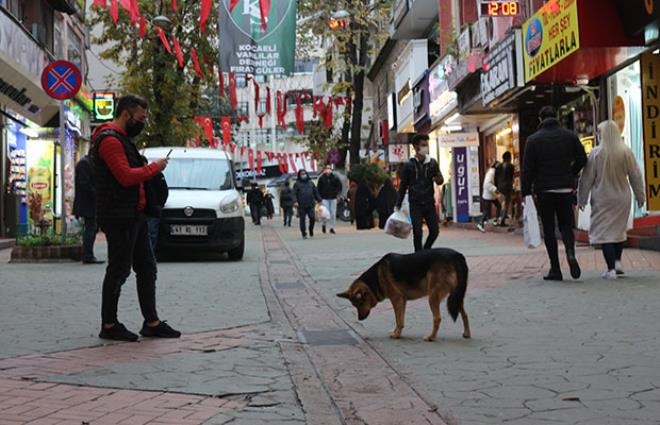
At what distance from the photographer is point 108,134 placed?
593 centimetres

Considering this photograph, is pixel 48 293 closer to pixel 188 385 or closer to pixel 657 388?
Answer: pixel 188 385

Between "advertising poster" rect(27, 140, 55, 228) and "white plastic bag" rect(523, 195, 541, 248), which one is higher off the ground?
"advertising poster" rect(27, 140, 55, 228)

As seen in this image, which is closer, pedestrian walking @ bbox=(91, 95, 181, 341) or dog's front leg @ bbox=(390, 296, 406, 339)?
pedestrian walking @ bbox=(91, 95, 181, 341)

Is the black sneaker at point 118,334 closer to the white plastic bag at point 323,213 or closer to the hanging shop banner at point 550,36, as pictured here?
the hanging shop banner at point 550,36

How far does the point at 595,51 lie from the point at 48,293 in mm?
9113

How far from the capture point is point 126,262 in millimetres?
6023

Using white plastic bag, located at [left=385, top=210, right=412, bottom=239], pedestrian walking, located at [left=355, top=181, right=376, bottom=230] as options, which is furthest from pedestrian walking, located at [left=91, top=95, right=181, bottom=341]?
pedestrian walking, located at [left=355, top=181, right=376, bottom=230]

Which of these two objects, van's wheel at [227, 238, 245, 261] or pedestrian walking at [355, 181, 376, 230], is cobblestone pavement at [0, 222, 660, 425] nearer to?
van's wheel at [227, 238, 245, 261]

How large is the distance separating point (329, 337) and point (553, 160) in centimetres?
404

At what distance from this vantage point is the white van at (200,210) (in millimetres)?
13664

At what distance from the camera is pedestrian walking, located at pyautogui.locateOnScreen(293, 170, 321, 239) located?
841 inches

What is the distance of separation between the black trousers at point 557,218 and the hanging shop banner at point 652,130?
435 centimetres

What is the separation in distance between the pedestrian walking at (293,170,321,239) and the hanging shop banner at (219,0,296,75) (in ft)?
9.92

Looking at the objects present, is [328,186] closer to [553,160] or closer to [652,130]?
[652,130]
